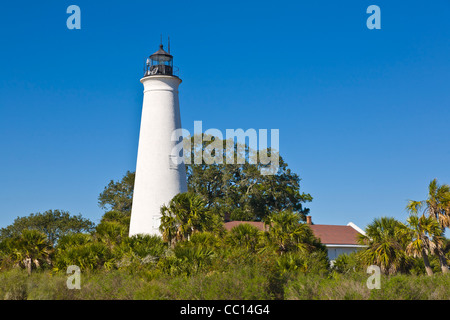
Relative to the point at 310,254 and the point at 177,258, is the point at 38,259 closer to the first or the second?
the point at 177,258

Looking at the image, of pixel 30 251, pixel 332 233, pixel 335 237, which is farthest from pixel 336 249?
pixel 30 251

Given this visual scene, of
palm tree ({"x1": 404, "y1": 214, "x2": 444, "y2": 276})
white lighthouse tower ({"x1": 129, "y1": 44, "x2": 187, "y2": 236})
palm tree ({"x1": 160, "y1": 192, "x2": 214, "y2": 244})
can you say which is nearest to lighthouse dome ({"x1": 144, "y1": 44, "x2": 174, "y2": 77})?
white lighthouse tower ({"x1": 129, "y1": 44, "x2": 187, "y2": 236})

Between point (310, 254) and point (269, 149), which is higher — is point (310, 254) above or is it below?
below

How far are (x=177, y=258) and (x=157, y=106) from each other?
42.7 feet

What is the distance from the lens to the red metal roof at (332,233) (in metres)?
44.0

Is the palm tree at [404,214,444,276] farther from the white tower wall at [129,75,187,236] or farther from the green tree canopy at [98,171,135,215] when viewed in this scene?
the green tree canopy at [98,171,135,215]

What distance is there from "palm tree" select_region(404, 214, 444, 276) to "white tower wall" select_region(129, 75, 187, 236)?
45.6 feet

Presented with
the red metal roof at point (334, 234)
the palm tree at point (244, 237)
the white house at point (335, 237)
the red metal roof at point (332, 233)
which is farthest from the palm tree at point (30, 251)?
the red metal roof at point (334, 234)

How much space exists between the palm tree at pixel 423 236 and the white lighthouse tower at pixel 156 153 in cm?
1390

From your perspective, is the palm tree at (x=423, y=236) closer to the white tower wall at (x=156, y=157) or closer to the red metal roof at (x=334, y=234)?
the white tower wall at (x=156, y=157)

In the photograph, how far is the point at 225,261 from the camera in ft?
65.7

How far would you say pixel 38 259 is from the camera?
27.7m
